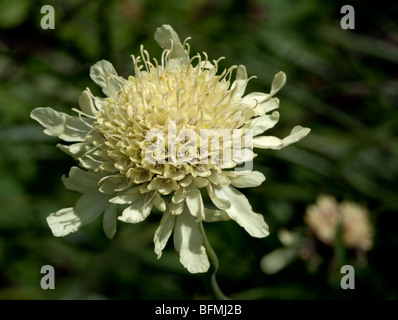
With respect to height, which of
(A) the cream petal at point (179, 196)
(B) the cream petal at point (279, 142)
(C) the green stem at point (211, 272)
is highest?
(B) the cream petal at point (279, 142)

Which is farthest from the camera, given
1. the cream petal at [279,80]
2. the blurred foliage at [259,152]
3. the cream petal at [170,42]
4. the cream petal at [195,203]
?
the blurred foliage at [259,152]

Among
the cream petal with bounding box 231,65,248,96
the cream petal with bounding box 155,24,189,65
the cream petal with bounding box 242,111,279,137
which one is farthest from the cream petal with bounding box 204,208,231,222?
the cream petal with bounding box 155,24,189,65

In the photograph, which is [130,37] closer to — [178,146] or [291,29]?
[291,29]

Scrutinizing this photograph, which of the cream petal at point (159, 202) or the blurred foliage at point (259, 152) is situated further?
the blurred foliage at point (259, 152)

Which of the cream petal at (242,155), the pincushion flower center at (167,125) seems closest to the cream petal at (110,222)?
the pincushion flower center at (167,125)

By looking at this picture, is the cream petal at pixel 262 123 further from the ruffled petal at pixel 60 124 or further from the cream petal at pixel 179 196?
the ruffled petal at pixel 60 124

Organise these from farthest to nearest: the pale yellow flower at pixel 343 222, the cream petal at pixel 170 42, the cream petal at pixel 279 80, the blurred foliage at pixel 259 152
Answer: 1. the blurred foliage at pixel 259 152
2. the pale yellow flower at pixel 343 222
3. the cream petal at pixel 170 42
4. the cream petal at pixel 279 80

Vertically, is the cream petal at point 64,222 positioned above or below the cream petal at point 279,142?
below

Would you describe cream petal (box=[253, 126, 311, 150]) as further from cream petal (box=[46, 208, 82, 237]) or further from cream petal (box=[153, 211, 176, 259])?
cream petal (box=[46, 208, 82, 237])

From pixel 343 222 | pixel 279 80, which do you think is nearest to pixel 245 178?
pixel 279 80
